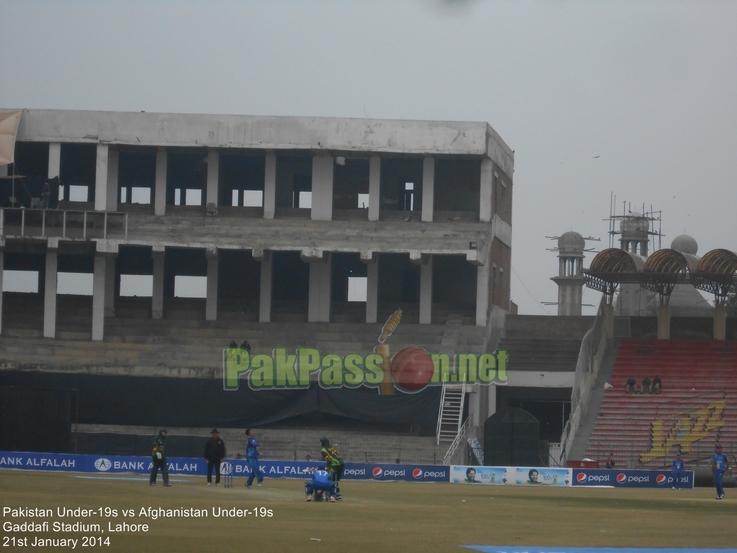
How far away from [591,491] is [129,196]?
123ft

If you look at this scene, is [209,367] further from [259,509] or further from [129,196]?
[259,509]

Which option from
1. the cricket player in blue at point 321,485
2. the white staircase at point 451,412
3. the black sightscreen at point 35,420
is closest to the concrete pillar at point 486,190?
the white staircase at point 451,412

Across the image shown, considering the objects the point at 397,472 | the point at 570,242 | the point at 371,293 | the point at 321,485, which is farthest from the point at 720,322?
the point at 570,242

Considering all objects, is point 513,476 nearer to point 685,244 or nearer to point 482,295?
point 482,295

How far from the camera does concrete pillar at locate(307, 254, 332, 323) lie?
63344 millimetres

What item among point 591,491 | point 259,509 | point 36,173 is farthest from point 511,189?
point 259,509

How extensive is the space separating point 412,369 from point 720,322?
1687 cm

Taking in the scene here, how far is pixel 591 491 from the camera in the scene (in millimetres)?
42156

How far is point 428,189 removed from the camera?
6319 cm

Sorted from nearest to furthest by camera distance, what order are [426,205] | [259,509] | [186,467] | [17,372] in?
1. [259,509]
2. [186,467]
3. [17,372]
4. [426,205]

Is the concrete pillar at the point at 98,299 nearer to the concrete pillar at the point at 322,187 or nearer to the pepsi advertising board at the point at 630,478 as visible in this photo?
the concrete pillar at the point at 322,187

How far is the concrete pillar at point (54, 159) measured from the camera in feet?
201

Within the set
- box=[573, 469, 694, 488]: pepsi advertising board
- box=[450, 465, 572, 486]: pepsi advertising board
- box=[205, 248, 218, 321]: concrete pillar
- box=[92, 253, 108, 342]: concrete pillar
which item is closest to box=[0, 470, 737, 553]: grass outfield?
box=[450, 465, 572, 486]: pepsi advertising board

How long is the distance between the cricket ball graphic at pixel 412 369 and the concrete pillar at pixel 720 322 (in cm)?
1568
